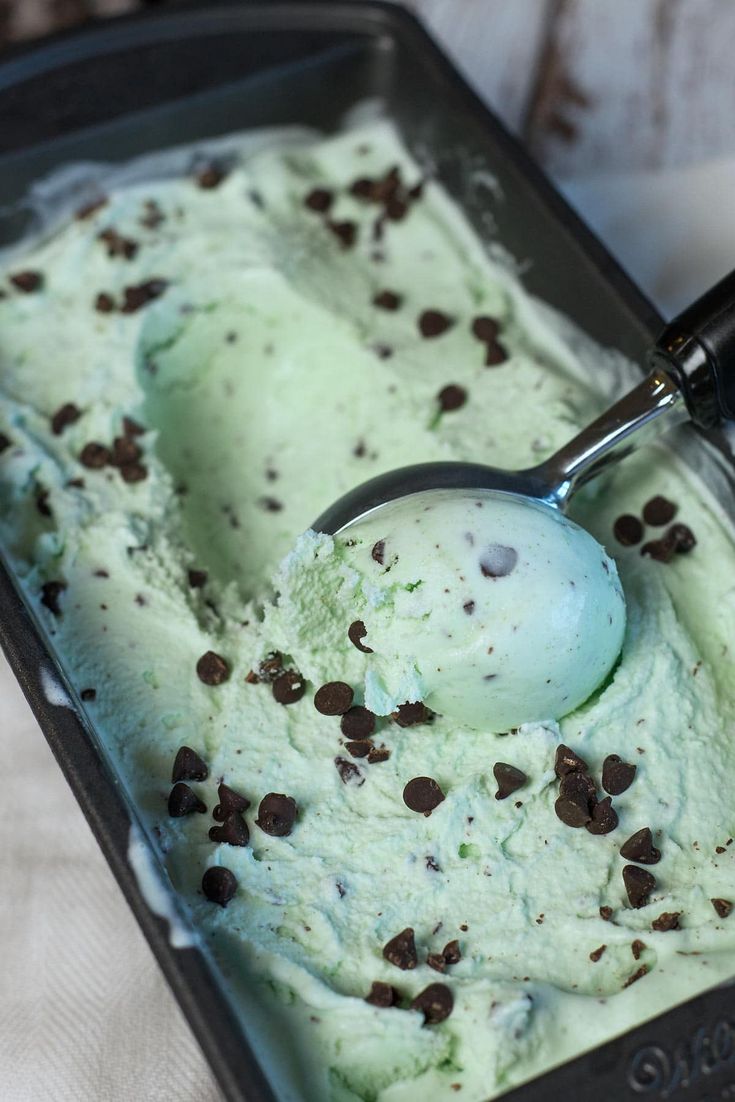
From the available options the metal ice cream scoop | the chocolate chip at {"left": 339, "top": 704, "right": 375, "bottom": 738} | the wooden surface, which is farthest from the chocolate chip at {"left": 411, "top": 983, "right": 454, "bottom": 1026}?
the wooden surface

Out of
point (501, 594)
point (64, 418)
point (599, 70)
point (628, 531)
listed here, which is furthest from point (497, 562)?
point (599, 70)

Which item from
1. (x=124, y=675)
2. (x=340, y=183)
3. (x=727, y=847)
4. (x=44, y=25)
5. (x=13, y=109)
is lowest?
(x=727, y=847)

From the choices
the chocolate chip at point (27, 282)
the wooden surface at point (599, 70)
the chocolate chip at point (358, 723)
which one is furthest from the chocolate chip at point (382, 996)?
the wooden surface at point (599, 70)

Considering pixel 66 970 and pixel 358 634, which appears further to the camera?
pixel 66 970

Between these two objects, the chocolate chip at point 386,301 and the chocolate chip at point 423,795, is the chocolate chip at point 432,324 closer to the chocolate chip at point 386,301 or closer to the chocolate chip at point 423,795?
the chocolate chip at point 386,301

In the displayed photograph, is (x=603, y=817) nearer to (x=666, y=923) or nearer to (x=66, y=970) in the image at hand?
(x=666, y=923)

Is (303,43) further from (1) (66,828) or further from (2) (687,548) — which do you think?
(1) (66,828)

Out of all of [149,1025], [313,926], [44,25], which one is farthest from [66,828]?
[44,25]

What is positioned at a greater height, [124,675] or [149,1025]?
[124,675]
